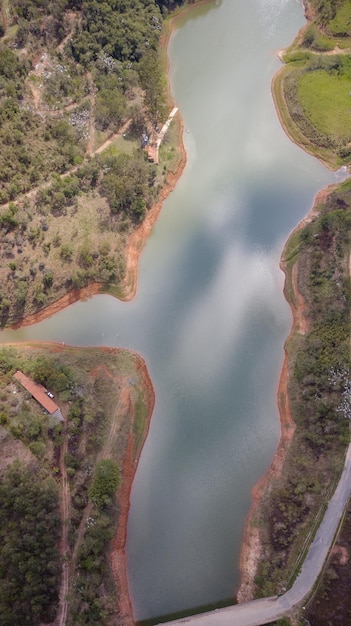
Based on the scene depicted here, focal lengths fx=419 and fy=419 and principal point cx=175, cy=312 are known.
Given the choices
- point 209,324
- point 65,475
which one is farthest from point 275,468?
point 65,475

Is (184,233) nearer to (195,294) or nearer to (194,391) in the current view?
(195,294)

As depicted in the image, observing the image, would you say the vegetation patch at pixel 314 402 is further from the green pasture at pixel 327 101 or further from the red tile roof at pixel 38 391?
the red tile roof at pixel 38 391

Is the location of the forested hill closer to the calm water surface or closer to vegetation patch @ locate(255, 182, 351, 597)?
the calm water surface

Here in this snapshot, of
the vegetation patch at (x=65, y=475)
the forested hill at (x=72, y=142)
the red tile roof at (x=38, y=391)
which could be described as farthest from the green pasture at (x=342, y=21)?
the red tile roof at (x=38, y=391)

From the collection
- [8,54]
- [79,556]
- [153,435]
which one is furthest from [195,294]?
[8,54]

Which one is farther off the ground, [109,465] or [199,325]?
[199,325]

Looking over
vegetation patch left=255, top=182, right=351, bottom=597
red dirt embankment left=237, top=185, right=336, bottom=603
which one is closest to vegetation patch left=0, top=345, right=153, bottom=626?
red dirt embankment left=237, top=185, right=336, bottom=603

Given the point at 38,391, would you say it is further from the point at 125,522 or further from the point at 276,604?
the point at 276,604

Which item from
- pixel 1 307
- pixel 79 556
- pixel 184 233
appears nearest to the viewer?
pixel 79 556
